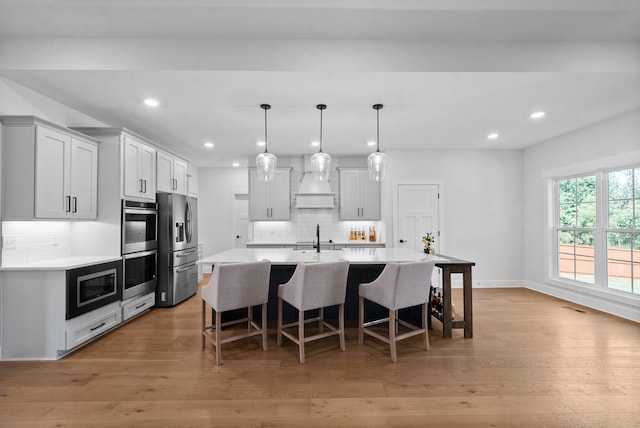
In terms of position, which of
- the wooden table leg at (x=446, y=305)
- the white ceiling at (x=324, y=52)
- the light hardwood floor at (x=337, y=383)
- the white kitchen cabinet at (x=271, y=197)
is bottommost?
the light hardwood floor at (x=337, y=383)

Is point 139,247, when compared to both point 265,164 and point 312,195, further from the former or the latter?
point 312,195

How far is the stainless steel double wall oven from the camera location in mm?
3730

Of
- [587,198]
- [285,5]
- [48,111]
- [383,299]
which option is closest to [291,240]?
[383,299]

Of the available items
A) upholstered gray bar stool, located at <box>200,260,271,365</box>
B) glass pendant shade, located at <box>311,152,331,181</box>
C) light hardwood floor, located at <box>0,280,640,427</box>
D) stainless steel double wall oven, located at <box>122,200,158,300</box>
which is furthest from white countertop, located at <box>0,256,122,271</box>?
A: glass pendant shade, located at <box>311,152,331,181</box>

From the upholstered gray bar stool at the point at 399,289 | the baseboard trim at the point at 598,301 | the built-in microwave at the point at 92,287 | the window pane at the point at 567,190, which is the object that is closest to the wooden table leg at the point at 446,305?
the upholstered gray bar stool at the point at 399,289

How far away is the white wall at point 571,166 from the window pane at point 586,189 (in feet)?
0.63

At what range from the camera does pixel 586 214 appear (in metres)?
4.61

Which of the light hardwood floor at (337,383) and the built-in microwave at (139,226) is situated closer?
the light hardwood floor at (337,383)

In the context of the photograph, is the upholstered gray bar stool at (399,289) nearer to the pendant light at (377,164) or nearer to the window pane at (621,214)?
the pendant light at (377,164)

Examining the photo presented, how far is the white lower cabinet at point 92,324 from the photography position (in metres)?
2.85

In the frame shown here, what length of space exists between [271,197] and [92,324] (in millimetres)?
3439

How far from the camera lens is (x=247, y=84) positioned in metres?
2.89

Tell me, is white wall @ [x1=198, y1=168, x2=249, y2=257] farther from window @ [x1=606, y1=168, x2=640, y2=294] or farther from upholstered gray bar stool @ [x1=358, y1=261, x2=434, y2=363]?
window @ [x1=606, y1=168, x2=640, y2=294]

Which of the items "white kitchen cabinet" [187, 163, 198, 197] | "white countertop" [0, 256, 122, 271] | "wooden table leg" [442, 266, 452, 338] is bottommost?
"wooden table leg" [442, 266, 452, 338]
